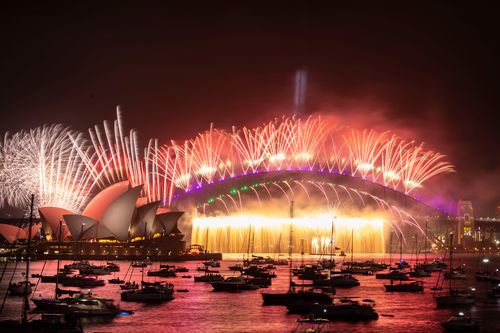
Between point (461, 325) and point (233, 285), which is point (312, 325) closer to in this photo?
point (461, 325)

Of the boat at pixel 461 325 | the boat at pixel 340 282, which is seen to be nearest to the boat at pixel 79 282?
the boat at pixel 340 282

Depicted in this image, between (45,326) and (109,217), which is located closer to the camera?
(45,326)

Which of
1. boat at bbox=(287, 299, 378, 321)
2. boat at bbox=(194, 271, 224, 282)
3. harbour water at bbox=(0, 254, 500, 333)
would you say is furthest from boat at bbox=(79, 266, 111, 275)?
boat at bbox=(287, 299, 378, 321)

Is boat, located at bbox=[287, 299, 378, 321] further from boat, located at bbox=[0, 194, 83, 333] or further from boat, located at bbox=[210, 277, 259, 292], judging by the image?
boat, located at bbox=[210, 277, 259, 292]

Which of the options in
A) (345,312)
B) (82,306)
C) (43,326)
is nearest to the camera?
(43,326)

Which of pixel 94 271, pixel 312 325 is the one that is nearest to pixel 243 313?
pixel 312 325

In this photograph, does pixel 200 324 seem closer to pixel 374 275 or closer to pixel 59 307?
pixel 59 307
